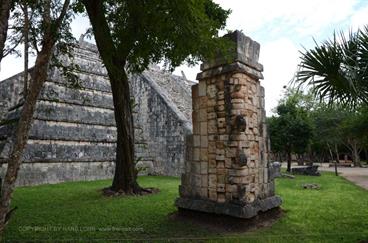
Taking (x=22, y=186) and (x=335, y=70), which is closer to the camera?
(x=335, y=70)

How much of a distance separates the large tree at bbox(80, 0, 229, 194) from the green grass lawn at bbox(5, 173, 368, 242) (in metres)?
1.91

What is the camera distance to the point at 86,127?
43.4ft

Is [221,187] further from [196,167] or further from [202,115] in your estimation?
[202,115]

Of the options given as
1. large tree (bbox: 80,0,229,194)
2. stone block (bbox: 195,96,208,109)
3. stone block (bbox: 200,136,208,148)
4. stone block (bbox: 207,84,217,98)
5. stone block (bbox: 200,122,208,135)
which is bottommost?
stone block (bbox: 200,136,208,148)

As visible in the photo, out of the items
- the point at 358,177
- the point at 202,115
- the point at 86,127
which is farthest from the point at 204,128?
the point at 358,177

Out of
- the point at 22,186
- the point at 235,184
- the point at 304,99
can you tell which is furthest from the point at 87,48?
the point at 304,99

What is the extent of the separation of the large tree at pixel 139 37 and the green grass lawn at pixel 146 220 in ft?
6.27

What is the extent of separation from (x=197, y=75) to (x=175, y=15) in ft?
5.28

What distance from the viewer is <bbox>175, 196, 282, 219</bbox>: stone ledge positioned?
5.38 metres

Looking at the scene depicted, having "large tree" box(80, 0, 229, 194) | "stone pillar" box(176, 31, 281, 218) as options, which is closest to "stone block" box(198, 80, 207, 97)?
"stone pillar" box(176, 31, 281, 218)

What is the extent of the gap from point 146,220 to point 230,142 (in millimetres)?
2302

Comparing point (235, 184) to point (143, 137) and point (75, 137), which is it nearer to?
point (75, 137)

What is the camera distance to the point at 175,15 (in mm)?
5418

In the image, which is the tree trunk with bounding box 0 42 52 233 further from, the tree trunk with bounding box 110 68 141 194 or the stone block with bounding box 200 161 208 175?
the tree trunk with bounding box 110 68 141 194
